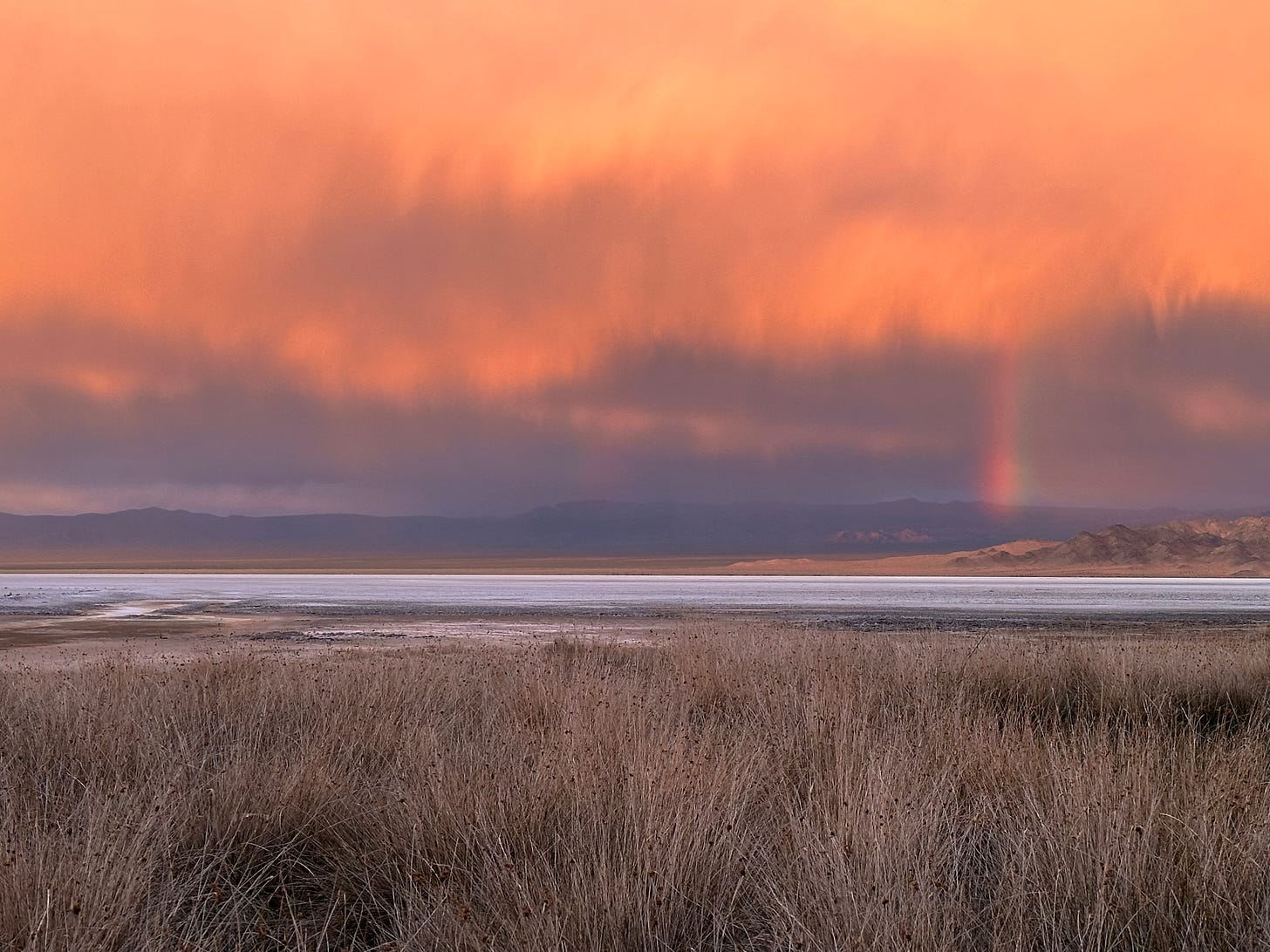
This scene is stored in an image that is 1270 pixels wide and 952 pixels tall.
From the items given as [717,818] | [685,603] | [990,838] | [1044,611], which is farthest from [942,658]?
[685,603]

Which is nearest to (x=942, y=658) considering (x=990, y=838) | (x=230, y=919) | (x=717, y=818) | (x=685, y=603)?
(x=990, y=838)

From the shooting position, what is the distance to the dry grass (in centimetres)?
578

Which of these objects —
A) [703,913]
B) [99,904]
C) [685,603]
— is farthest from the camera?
[685,603]

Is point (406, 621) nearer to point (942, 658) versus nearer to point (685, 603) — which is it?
point (685, 603)

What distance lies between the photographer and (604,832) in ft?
21.2

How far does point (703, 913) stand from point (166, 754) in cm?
595

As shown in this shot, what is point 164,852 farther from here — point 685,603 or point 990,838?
point 685,603

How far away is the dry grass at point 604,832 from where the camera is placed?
5781 millimetres

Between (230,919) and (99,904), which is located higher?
(99,904)

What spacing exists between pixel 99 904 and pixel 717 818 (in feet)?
11.9

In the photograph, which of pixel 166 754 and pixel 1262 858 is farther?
pixel 166 754

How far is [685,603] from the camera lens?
65.8 metres

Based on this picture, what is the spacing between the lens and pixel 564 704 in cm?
1216

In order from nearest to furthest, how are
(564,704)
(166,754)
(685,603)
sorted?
(166,754)
(564,704)
(685,603)
